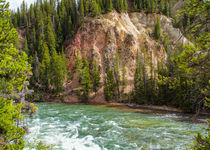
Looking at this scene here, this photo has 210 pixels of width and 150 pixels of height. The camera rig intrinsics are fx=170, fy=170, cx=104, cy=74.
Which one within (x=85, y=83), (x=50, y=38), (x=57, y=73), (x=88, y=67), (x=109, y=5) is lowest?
(x=85, y=83)

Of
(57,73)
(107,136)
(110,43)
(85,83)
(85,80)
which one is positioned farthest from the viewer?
(110,43)

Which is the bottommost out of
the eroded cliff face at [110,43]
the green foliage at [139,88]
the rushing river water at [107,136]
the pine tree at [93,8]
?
the rushing river water at [107,136]

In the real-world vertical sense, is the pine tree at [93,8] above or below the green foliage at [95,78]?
above

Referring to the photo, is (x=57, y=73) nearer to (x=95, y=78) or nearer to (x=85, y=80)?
(x=85, y=80)

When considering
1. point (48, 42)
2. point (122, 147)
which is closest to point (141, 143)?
point (122, 147)

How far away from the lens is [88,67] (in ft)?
215

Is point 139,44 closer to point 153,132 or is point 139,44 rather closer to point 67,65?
point 67,65

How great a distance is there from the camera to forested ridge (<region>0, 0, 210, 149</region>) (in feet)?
18.2

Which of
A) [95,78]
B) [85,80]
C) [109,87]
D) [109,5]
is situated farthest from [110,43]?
[109,87]

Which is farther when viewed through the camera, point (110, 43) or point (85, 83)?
point (110, 43)

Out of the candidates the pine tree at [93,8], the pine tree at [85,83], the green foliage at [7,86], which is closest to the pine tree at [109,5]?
the pine tree at [93,8]

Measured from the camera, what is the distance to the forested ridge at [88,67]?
18.2 ft

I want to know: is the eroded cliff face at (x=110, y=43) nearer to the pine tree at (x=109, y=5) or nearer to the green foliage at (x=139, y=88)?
the pine tree at (x=109, y=5)

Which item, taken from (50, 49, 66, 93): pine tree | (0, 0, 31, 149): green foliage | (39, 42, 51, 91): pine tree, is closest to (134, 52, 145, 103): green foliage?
(50, 49, 66, 93): pine tree
